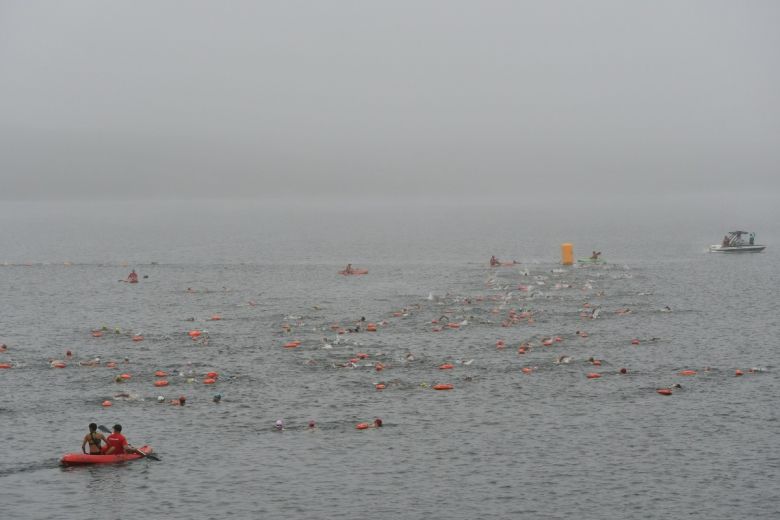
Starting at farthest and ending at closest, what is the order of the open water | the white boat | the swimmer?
the white boat → the swimmer → the open water

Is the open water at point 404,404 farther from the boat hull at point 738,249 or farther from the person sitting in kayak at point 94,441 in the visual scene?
the boat hull at point 738,249

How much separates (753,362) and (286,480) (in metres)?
33.9

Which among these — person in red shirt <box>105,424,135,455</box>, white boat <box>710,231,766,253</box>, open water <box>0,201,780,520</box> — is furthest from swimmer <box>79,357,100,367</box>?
white boat <box>710,231,766,253</box>

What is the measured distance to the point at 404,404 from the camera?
51.6m

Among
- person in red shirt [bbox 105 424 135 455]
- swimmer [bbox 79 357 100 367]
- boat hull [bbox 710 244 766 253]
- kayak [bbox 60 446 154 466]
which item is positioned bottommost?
kayak [bbox 60 446 154 466]

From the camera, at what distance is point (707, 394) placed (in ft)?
173

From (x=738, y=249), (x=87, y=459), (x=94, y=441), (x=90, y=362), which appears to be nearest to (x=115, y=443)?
(x=94, y=441)

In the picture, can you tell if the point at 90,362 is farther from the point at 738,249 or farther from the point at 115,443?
the point at 738,249

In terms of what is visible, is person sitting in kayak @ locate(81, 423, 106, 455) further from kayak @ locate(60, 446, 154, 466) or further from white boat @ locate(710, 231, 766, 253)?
white boat @ locate(710, 231, 766, 253)

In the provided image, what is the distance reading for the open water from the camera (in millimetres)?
38500

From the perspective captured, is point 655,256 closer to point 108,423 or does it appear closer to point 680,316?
point 680,316

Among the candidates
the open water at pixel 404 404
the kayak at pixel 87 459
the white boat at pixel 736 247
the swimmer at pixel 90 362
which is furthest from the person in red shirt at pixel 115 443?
the white boat at pixel 736 247

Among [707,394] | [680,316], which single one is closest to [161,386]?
[707,394]

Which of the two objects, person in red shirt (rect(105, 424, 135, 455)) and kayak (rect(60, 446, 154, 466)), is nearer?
kayak (rect(60, 446, 154, 466))
